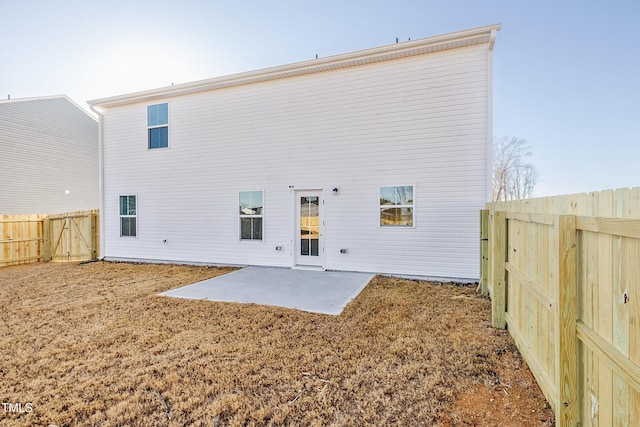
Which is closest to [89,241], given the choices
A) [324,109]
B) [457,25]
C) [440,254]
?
[324,109]

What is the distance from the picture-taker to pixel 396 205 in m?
7.20

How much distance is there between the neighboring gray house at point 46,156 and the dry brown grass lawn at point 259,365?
11.2 metres

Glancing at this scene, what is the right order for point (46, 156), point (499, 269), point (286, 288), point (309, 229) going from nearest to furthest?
point (499, 269)
point (286, 288)
point (309, 229)
point (46, 156)

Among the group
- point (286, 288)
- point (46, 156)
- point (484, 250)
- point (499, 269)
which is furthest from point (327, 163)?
point (46, 156)

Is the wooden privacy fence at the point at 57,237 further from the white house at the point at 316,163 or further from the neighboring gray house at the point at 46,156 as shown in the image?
the neighboring gray house at the point at 46,156

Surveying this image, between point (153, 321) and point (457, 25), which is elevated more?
point (457, 25)

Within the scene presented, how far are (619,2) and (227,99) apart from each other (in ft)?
38.0

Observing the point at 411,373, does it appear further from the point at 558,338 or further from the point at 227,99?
the point at 227,99

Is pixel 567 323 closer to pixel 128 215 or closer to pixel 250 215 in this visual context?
pixel 250 215

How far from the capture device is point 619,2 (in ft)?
29.1

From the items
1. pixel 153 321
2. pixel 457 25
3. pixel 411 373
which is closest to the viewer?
pixel 411 373

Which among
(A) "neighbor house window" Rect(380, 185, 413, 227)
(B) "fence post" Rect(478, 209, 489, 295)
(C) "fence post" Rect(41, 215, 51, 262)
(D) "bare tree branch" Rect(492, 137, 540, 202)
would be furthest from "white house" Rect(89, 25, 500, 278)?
(D) "bare tree branch" Rect(492, 137, 540, 202)

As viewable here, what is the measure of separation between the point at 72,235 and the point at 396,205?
35.8 ft

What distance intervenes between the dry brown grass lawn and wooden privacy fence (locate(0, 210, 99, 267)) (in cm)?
597
